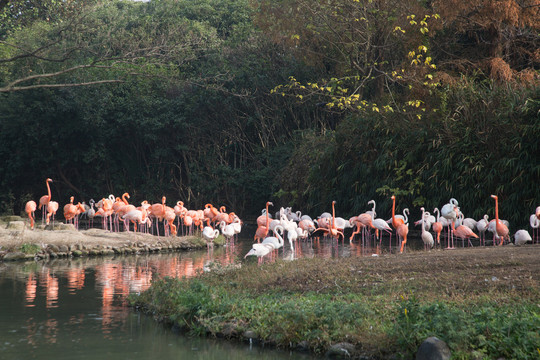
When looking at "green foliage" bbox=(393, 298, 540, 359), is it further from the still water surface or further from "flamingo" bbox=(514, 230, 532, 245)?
"flamingo" bbox=(514, 230, 532, 245)

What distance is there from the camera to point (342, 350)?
5.74 meters

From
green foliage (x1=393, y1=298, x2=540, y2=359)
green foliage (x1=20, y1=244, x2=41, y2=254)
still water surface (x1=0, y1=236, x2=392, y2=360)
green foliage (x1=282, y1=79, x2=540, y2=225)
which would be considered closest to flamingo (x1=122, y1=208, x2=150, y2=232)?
green foliage (x1=20, y1=244, x2=41, y2=254)

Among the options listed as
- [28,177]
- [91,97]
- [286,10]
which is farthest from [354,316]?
[28,177]

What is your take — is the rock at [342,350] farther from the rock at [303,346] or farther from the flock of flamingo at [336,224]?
the flock of flamingo at [336,224]

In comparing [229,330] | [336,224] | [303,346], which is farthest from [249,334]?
[336,224]

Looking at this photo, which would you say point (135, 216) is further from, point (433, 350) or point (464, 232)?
point (433, 350)

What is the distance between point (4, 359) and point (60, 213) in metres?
25.2

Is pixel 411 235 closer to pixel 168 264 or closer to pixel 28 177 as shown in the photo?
pixel 168 264

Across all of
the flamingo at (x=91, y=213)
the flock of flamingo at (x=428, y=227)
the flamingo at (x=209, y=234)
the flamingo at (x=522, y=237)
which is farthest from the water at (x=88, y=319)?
the flamingo at (x=91, y=213)

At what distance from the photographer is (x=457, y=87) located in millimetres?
17766

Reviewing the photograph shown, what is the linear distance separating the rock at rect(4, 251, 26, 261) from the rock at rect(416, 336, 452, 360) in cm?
1067

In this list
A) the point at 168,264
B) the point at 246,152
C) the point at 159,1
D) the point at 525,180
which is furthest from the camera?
the point at 159,1

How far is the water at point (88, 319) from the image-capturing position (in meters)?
6.18

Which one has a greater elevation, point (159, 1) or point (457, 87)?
point (159, 1)
